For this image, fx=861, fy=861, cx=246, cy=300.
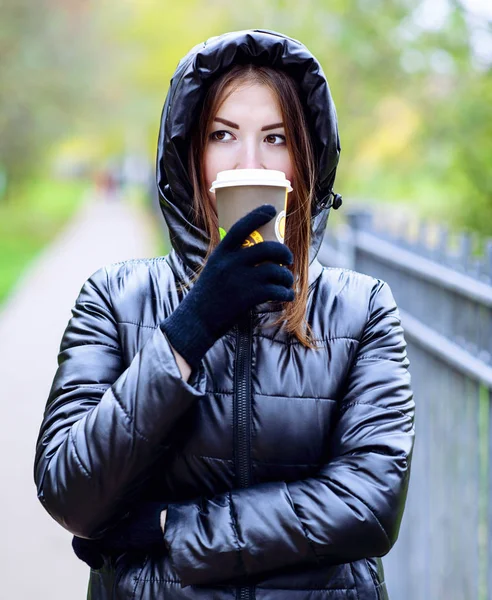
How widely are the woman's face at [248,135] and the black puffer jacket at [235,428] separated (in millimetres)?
78

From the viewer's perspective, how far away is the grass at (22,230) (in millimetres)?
16844

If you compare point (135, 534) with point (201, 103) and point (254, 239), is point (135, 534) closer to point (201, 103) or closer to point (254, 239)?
point (254, 239)

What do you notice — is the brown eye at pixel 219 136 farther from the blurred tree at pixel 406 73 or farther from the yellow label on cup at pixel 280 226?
the blurred tree at pixel 406 73

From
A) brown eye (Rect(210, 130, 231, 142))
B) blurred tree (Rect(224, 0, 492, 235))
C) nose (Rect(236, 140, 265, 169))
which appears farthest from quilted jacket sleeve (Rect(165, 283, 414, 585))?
blurred tree (Rect(224, 0, 492, 235))

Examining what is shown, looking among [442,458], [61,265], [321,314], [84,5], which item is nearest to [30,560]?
[442,458]

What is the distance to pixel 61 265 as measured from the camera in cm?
1680

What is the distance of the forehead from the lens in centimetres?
198

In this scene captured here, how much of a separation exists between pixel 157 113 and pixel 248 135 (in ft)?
98.9

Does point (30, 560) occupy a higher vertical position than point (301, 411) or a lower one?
lower

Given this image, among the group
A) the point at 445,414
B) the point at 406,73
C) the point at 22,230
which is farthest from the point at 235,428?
the point at 22,230

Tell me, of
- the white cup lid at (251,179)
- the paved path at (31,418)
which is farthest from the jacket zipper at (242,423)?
the paved path at (31,418)

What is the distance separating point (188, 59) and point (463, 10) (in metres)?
7.16

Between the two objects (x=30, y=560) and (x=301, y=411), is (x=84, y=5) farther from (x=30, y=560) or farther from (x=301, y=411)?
(x=301, y=411)

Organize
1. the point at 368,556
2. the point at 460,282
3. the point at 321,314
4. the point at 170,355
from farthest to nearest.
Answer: the point at 460,282, the point at 321,314, the point at 368,556, the point at 170,355
